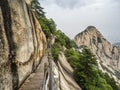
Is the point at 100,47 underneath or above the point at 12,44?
above

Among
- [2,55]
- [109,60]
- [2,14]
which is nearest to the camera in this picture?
[2,55]

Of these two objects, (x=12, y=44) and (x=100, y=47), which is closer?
(x=12, y=44)

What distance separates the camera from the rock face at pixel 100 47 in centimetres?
→ 12975

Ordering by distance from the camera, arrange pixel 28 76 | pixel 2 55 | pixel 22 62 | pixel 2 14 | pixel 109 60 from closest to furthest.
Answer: pixel 2 55 < pixel 2 14 < pixel 22 62 < pixel 28 76 < pixel 109 60

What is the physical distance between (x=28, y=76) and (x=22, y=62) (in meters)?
2.68

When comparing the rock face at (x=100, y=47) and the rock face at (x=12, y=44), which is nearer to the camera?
the rock face at (x=12, y=44)

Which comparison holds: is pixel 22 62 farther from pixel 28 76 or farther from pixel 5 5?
pixel 5 5

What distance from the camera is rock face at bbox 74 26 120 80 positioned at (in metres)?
130

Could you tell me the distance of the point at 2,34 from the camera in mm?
13039

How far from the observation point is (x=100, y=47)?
450ft

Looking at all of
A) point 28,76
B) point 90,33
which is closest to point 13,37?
point 28,76

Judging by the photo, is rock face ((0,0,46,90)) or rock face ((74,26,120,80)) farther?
rock face ((74,26,120,80))

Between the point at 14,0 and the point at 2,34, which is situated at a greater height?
the point at 14,0

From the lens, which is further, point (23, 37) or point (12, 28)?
A: point (23, 37)
